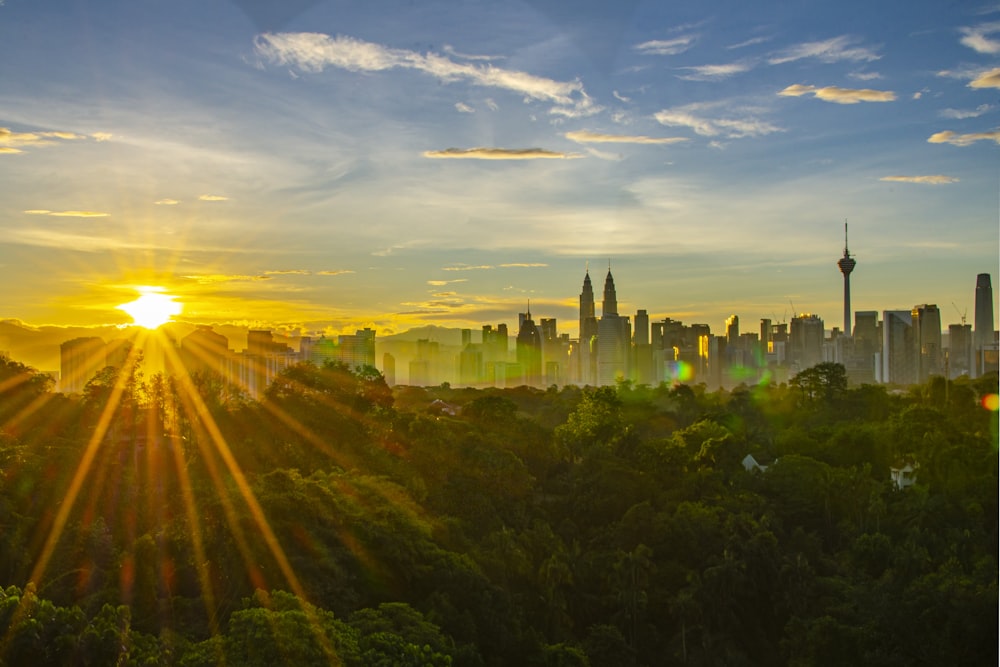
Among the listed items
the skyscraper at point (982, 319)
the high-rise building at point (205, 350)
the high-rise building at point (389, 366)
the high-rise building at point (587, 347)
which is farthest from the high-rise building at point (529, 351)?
the high-rise building at point (205, 350)

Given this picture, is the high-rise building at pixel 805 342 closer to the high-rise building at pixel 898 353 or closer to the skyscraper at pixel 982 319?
the high-rise building at pixel 898 353

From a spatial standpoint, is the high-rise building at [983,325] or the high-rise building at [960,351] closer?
the high-rise building at [983,325]

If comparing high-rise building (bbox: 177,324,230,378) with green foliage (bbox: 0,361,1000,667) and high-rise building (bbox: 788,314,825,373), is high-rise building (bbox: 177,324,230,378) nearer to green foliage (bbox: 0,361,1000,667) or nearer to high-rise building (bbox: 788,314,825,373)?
green foliage (bbox: 0,361,1000,667)

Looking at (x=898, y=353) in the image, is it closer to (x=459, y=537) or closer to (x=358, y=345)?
(x=358, y=345)

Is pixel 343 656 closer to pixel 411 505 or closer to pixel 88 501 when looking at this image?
pixel 88 501

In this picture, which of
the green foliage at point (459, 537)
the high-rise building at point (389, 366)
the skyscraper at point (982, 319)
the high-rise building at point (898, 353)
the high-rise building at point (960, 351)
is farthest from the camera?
the high-rise building at point (898, 353)

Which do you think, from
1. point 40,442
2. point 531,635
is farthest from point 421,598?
point 40,442
